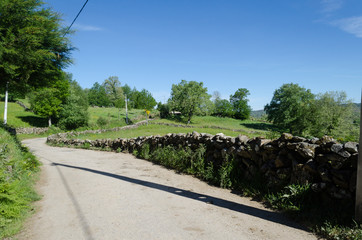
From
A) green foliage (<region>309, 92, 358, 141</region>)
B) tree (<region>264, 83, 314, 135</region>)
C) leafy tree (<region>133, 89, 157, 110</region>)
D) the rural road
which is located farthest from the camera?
leafy tree (<region>133, 89, 157, 110</region>)

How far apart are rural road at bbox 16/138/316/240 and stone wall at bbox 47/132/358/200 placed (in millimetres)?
928

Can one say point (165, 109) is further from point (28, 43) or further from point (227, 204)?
point (227, 204)

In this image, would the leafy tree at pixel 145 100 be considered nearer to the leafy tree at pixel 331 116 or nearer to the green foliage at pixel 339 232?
the leafy tree at pixel 331 116

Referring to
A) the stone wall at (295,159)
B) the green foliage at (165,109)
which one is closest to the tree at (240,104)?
the green foliage at (165,109)

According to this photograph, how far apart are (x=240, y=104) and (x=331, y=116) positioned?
141 ft

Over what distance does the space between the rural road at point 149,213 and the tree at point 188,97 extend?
4951cm

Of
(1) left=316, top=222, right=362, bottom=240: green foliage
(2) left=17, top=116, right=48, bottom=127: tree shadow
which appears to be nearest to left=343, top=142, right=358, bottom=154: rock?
(1) left=316, top=222, right=362, bottom=240: green foliage

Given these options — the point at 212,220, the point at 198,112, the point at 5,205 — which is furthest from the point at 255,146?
the point at 198,112

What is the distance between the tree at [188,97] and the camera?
2281 inches

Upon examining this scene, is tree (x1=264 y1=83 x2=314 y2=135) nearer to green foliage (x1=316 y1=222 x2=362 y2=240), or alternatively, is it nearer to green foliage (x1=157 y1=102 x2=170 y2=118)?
green foliage (x1=157 y1=102 x2=170 y2=118)

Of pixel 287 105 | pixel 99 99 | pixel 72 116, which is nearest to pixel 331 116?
pixel 287 105

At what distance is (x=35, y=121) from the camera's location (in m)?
40.5

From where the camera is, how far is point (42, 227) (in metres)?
3.77

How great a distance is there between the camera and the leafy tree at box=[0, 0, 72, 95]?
23.1 feet
